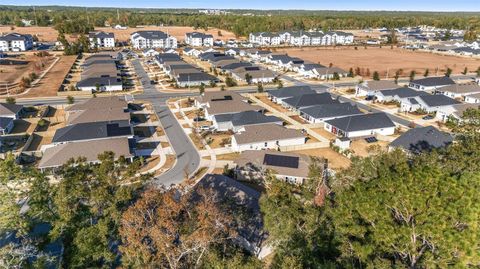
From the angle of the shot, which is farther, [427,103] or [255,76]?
[255,76]

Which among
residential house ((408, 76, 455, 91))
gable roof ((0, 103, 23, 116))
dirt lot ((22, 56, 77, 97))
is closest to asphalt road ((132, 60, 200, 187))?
dirt lot ((22, 56, 77, 97))

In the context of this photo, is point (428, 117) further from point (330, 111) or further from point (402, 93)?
point (330, 111)

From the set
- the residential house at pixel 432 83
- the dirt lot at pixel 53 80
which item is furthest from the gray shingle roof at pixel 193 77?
the residential house at pixel 432 83

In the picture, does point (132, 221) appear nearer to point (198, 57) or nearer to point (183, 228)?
point (183, 228)

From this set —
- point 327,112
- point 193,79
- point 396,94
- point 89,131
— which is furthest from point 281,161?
point 193,79

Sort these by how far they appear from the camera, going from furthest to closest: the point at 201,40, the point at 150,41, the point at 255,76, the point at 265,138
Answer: the point at 201,40 < the point at 150,41 < the point at 255,76 < the point at 265,138

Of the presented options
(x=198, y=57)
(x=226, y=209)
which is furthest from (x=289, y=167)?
(x=198, y=57)

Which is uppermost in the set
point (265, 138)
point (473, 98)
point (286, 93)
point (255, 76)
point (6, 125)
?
point (255, 76)
